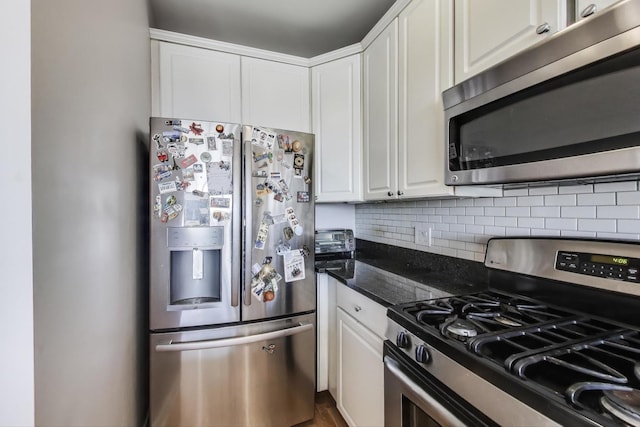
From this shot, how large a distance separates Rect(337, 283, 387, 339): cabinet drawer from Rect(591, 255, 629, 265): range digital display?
73cm

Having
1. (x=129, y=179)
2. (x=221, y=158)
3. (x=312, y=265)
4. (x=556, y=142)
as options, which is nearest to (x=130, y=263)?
(x=129, y=179)

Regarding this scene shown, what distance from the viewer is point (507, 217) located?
4.15ft

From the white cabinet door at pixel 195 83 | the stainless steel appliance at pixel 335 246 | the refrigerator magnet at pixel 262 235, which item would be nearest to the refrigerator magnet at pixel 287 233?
the refrigerator magnet at pixel 262 235

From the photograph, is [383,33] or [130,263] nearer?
[130,263]

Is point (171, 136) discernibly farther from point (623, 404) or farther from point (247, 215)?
point (623, 404)

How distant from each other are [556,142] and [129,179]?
1696 mm

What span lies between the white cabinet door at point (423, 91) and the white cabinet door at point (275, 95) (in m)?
0.86

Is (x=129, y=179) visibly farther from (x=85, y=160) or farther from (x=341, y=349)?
(x=341, y=349)

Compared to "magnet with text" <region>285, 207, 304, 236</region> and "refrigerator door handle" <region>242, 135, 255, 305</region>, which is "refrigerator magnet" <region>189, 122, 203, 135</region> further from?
"magnet with text" <region>285, 207, 304, 236</region>

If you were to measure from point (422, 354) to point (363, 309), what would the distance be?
1.89ft

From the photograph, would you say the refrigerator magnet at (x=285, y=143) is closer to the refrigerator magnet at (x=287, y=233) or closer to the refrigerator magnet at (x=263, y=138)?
the refrigerator magnet at (x=263, y=138)

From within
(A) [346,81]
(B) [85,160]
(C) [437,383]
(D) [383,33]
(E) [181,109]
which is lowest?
(C) [437,383]

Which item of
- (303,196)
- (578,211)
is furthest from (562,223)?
(303,196)

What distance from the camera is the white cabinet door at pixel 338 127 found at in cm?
200
